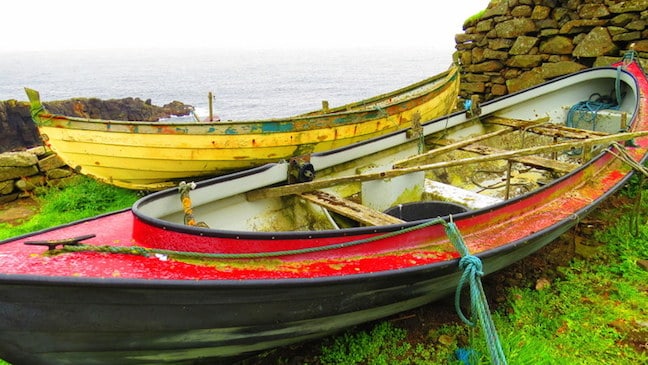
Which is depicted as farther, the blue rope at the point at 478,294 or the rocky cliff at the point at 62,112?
the rocky cliff at the point at 62,112

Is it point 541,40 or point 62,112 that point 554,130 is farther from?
point 62,112

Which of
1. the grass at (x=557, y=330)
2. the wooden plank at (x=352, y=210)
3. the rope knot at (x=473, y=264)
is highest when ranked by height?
the wooden plank at (x=352, y=210)

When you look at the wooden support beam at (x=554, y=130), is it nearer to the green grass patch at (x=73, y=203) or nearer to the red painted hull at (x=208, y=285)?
the red painted hull at (x=208, y=285)

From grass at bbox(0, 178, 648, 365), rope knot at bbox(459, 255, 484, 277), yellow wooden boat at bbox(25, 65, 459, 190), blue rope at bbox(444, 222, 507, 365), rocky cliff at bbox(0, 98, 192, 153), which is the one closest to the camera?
blue rope at bbox(444, 222, 507, 365)

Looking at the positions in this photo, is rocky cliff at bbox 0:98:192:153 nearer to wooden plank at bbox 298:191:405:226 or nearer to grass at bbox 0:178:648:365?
wooden plank at bbox 298:191:405:226

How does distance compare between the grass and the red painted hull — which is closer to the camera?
the red painted hull

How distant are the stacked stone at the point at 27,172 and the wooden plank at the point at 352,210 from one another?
6.32 meters

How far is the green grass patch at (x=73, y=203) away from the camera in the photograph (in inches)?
255

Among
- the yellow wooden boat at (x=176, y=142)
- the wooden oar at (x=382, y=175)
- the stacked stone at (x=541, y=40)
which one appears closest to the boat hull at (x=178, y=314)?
the wooden oar at (x=382, y=175)

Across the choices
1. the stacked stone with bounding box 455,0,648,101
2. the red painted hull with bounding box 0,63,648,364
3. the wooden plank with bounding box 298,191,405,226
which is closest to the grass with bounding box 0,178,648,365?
the red painted hull with bounding box 0,63,648,364

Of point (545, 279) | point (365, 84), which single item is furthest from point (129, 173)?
point (365, 84)

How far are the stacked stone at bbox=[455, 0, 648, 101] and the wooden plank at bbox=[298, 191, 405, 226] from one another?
24.1 feet

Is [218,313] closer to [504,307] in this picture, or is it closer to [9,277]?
[9,277]

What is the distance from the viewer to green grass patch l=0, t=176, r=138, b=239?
648cm
